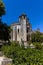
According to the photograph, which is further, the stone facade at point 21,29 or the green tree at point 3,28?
the stone facade at point 21,29

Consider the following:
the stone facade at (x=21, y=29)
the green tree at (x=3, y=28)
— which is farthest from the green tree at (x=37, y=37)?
the green tree at (x=3, y=28)

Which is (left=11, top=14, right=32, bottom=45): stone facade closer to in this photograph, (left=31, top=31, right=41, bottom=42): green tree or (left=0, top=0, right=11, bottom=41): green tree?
(left=31, top=31, right=41, bottom=42): green tree

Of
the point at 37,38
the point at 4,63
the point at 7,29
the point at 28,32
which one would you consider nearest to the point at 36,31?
the point at 37,38

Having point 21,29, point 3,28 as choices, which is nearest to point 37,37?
point 21,29

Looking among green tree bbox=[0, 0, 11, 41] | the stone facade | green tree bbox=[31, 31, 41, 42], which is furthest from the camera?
the stone facade

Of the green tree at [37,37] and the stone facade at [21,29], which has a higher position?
the stone facade at [21,29]

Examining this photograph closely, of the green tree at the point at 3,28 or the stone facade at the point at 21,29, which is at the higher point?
the stone facade at the point at 21,29

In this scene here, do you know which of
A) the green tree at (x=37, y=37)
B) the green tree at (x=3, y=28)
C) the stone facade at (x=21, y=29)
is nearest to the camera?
the green tree at (x=3, y=28)

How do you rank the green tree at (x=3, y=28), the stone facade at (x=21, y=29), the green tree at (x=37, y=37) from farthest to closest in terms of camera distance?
the stone facade at (x=21, y=29)
the green tree at (x=37, y=37)
the green tree at (x=3, y=28)

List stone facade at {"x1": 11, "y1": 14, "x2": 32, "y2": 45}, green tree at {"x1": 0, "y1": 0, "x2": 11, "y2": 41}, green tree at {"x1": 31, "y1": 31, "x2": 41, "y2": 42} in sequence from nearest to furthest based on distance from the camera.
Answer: green tree at {"x1": 0, "y1": 0, "x2": 11, "y2": 41} → green tree at {"x1": 31, "y1": 31, "x2": 41, "y2": 42} → stone facade at {"x1": 11, "y1": 14, "x2": 32, "y2": 45}

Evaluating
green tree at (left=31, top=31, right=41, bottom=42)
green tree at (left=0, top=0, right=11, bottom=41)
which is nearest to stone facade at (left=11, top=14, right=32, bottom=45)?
green tree at (left=31, top=31, right=41, bottom=42)

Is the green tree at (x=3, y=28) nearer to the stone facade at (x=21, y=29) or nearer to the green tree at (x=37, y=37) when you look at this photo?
the green tree at (x=37, y=37)

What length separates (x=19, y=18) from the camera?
234 ft

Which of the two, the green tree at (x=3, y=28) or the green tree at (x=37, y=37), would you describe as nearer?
the green tree at (x=3, y=28)
